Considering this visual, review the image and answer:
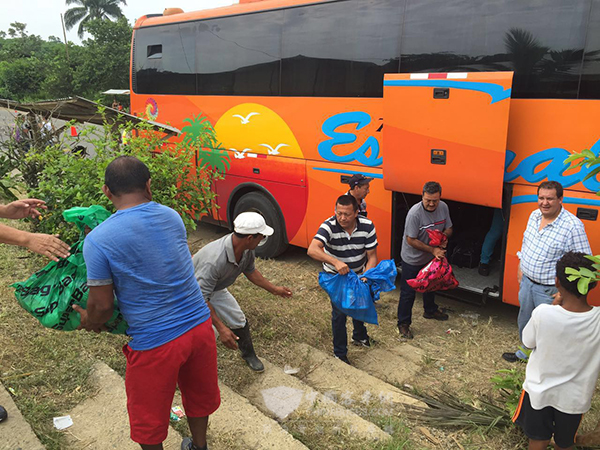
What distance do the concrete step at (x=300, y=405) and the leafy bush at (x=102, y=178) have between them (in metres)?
1.99

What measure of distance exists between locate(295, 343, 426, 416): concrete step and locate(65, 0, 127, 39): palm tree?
153 ft

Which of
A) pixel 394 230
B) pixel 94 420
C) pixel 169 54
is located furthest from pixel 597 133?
pixel 169 54

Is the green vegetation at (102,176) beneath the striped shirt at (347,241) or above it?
above

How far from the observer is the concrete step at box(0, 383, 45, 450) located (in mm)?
2824

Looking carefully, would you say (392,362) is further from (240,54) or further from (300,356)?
(240,54)

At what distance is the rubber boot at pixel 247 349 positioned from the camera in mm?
4152

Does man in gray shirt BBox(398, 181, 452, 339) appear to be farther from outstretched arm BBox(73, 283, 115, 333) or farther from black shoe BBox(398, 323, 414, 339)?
outstretched arm BBox(73, 283, 115, 333)

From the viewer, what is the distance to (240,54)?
271 inches

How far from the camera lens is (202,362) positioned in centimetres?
265

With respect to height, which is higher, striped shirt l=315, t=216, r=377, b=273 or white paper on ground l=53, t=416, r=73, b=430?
striped shirt l=315, t=216, r=377, b=273

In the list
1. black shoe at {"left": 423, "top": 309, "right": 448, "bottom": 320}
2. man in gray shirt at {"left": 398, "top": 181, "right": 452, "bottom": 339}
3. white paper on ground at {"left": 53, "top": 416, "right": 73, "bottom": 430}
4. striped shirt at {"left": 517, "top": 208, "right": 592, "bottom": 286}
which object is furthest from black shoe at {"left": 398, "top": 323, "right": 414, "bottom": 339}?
white paper on ground at {"left": 53, "top": 416, "right": 73, "bottom": 430}

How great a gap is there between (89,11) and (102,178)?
46.7 metres

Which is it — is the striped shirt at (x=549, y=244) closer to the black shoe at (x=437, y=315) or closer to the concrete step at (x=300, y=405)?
the black shoe at (x=437, y=315)

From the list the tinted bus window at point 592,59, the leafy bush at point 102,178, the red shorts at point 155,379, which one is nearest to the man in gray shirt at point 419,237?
the tinted bus window at point 592,59
